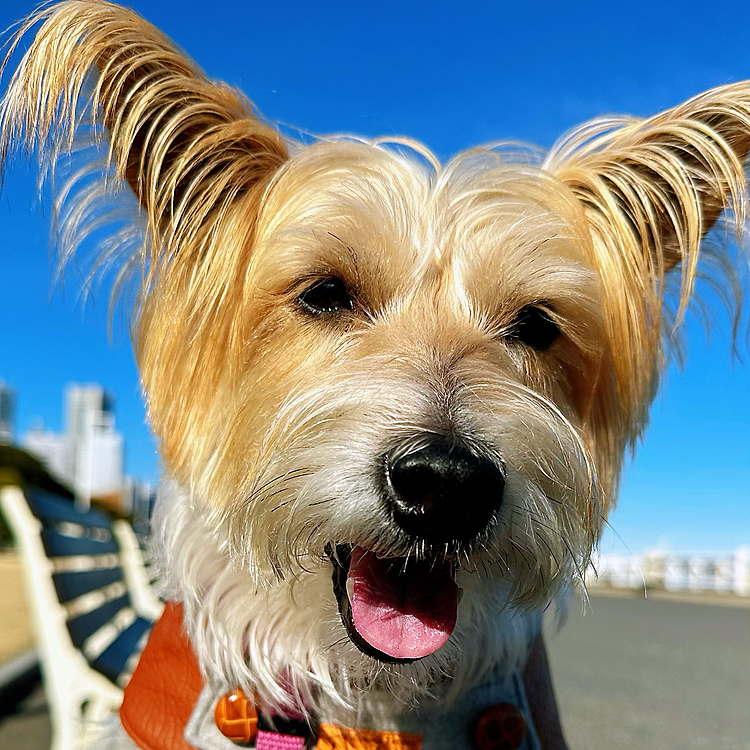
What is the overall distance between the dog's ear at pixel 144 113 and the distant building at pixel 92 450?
13361 millimetres

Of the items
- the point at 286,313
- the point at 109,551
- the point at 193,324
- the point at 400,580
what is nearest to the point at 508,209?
the point at 286,313

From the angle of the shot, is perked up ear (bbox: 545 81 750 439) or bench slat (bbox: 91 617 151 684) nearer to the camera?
perked up ear (bbox: 545 81 750 439)

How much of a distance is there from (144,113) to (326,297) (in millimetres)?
788

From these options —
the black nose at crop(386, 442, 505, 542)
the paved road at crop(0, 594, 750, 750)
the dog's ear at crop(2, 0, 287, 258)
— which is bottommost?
the paved road at crop(0, 594, 750, 750)

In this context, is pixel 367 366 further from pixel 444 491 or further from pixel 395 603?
pixel 395 603

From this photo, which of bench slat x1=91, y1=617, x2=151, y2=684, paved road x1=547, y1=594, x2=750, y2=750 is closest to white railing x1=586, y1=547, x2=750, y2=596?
paved road x1=547, y1=594, x2=750, y2=750

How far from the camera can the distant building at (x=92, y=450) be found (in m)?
16.7

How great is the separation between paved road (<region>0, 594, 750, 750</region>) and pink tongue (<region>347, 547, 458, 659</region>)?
911 millimetres

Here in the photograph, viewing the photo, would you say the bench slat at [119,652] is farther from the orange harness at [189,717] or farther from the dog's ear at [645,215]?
the dog's ear at [645,215]

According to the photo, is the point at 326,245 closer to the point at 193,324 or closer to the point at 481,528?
the point at 193,324

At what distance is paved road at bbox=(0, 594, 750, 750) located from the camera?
6250 millimetres

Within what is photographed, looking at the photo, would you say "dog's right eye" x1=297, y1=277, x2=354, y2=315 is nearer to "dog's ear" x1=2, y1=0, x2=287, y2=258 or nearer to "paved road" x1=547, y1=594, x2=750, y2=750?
"dog's ear" x1=2, y1=0, x2=287, y2=258

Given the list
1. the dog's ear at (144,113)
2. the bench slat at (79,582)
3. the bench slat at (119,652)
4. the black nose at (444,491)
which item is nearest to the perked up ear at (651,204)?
the black nose at (444,491)

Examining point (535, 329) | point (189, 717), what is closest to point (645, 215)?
point (535, 329)
